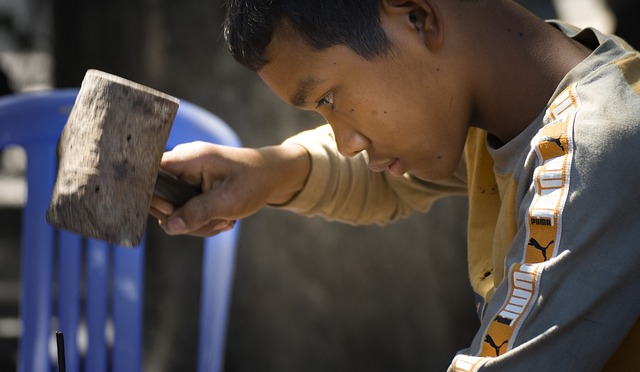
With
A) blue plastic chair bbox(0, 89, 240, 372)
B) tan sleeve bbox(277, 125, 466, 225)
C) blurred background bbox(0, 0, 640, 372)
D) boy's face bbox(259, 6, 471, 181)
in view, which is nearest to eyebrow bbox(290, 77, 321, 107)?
boy's face bbox(259, 6, 471, 181)

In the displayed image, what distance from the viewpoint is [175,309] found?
2.36 m

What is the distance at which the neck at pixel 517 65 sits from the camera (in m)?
1.20

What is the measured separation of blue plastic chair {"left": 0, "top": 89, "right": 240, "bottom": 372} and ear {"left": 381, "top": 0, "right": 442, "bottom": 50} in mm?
636

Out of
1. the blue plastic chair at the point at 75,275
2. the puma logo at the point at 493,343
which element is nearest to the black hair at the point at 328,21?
the puma logo at the point at 493,343

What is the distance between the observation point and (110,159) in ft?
3.81

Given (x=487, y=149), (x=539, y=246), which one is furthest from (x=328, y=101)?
(x=539, y=246)

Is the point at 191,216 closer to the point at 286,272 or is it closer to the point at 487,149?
the point at 487,149

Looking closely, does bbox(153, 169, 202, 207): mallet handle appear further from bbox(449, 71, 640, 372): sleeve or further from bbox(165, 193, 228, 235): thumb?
bbox(449, 71, 640, 372): sleeve

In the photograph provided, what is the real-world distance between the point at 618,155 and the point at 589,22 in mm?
1904

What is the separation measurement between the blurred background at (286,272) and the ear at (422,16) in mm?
1106

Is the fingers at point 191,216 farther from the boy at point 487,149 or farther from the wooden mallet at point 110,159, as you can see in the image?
the wooden mallet at point 110,159

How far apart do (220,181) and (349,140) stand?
28 cm

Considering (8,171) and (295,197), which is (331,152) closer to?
(295,197)

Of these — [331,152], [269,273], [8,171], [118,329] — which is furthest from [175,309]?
[8,171]
